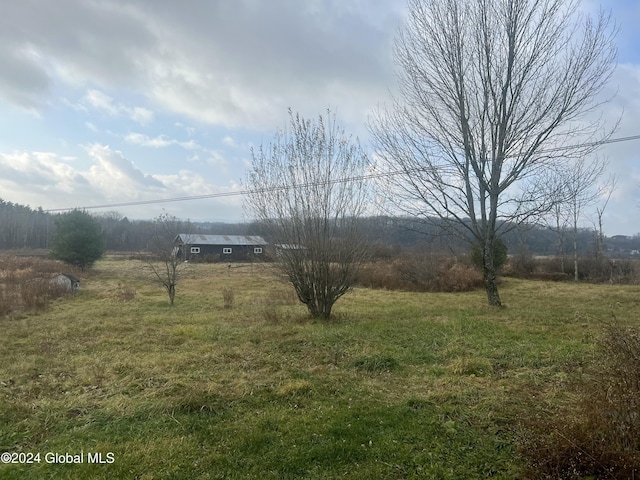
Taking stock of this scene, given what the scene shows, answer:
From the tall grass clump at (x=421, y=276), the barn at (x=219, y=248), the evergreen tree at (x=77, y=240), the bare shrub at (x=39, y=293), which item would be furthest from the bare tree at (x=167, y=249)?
the barn at (x=219, y=248)

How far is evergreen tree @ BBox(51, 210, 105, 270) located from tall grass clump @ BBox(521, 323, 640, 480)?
29176 mm

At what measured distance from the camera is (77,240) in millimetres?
25391

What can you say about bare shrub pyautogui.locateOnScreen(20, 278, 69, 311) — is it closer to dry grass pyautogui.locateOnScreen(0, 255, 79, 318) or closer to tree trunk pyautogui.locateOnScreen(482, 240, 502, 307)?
dry grass pyautogui.locateOnScreen(0, 255, 79, 318)

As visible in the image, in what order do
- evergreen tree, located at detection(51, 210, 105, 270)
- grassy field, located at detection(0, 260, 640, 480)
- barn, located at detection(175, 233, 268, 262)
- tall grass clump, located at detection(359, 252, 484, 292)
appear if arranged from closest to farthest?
grassy field, located at detection(0, 260, 640, 480), tall grass clump, located at detection(359, 252, 484, 292), evergreen tree, located at detection(51, 210, 105, 270), barn, located at detection(175, 233, 268, 262)

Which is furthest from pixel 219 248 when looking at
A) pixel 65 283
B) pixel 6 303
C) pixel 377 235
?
pixel 377 235

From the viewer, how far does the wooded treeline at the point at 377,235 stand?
38.1ft

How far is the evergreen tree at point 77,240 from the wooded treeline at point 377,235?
365 centimetres

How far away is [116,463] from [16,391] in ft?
9.86

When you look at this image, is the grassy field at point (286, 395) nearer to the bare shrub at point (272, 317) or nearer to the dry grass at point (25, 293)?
the bare shrub at point (272, 317)

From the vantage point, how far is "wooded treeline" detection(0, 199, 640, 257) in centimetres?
1162

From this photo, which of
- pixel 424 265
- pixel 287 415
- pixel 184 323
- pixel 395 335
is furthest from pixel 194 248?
pixel 287 415

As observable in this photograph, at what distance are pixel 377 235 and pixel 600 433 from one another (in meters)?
7.95

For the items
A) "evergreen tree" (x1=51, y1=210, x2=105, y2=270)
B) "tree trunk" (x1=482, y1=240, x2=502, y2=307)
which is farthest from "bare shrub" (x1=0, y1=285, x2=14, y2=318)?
"tree trunk" (x1=482, y1=240, x2=502, y2=307)

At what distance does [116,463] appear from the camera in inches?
122
